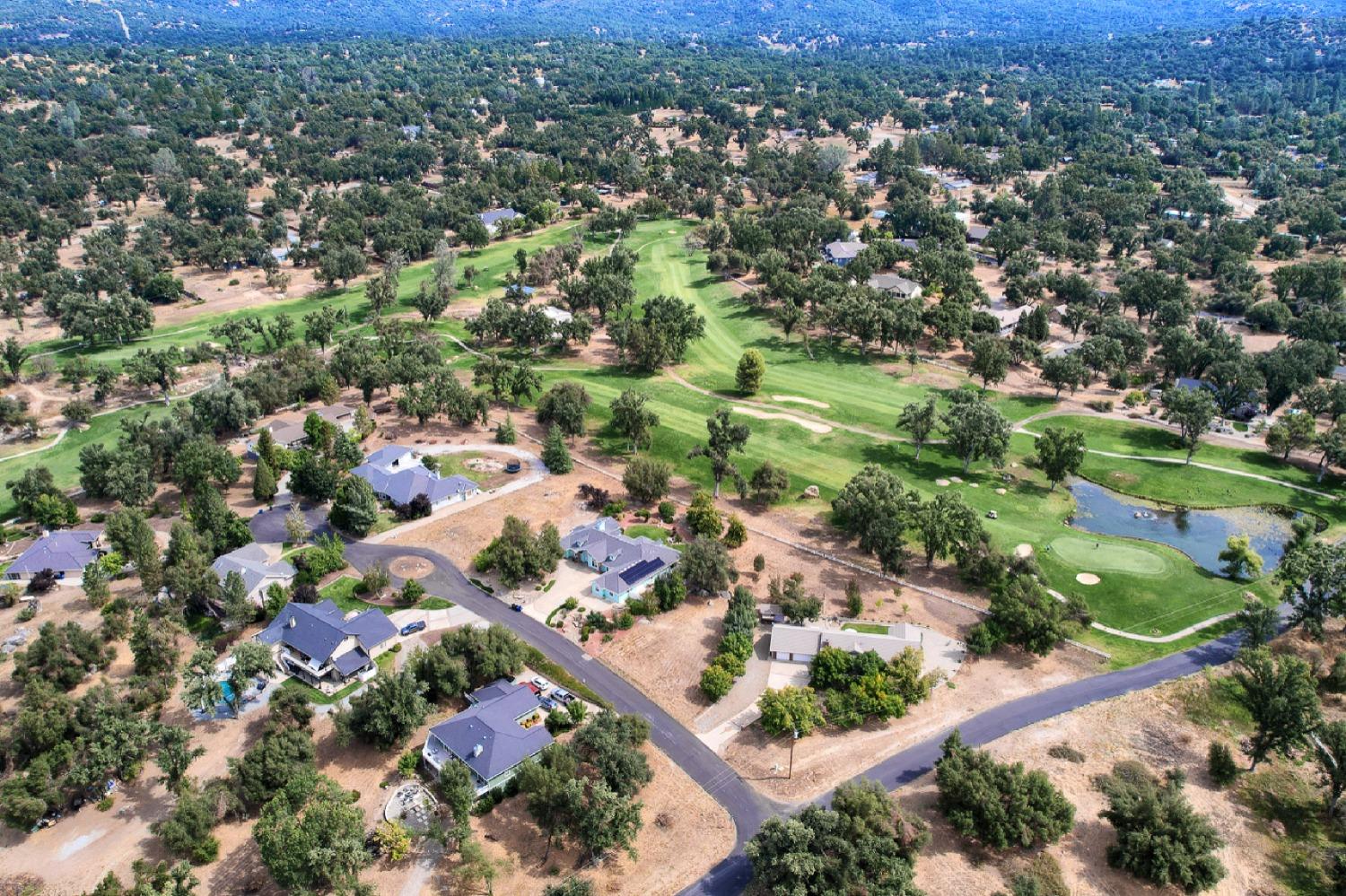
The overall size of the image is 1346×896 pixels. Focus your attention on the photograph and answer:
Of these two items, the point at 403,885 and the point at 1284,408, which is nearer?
the point at 403,885

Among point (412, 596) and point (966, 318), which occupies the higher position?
point (966, 318)

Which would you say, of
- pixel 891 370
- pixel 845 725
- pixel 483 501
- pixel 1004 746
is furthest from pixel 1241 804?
pixel 891 370

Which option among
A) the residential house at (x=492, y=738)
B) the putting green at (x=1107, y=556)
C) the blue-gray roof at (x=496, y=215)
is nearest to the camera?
the residential house at (x=492, y=738)

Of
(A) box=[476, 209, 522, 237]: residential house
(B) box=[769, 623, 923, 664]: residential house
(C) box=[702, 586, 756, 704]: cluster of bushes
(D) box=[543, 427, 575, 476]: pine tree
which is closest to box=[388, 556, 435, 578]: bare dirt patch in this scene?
(D) box=[543, 427, 575, 476]: pine tree

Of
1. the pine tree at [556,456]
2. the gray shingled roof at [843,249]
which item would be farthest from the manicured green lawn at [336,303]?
the pine tree at [556,456]

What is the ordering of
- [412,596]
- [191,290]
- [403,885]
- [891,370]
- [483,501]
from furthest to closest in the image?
1. [191,290]
2. [891,370]
3. [483,501]
4. [412,596]
5. [403,885]

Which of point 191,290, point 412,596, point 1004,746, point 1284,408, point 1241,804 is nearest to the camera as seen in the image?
point 1241,804

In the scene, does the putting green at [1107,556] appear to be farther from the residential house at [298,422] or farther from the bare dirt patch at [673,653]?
the residential house at [298,422]

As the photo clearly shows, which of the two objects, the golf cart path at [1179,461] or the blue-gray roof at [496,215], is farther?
the blue-gray roof at [496,215]

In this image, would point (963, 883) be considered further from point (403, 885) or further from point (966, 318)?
point (966, 318)
